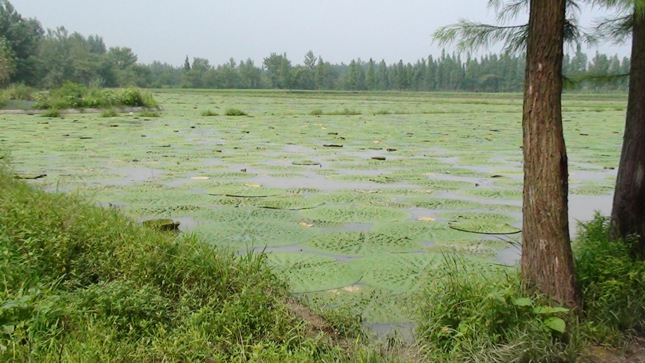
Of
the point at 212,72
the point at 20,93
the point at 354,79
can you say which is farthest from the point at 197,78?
the point at 20,93

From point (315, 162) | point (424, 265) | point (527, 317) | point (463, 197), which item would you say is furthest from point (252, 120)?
point (527, 317)

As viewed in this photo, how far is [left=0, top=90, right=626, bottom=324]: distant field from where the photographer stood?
114 inches

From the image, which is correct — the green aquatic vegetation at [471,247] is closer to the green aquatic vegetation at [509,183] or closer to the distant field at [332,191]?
the distant field at [332,191]

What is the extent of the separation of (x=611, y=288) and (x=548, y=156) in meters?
0.66

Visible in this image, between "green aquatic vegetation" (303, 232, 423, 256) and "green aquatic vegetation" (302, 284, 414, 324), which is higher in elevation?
"green aquatic vegetation" (303, 232, 423, 256)

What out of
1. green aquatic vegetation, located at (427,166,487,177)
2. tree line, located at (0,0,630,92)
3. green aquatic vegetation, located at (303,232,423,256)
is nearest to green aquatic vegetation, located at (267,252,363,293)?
green aquatic vegetation, located at (303,232,423,256)

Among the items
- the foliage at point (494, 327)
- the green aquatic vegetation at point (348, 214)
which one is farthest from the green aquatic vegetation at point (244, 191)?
the foliage at point (494, 327)

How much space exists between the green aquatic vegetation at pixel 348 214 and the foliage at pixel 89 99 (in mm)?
13998

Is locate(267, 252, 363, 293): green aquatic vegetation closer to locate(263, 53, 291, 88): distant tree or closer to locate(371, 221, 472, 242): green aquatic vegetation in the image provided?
locate(371, 221, 472, 242): green aquatic vegetation

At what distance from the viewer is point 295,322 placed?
2088 mm

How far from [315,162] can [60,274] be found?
15.0 ft

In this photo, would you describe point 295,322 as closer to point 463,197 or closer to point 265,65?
point 463,197

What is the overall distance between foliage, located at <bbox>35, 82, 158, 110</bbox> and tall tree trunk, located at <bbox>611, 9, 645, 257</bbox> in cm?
1601

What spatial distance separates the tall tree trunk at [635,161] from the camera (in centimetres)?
255
